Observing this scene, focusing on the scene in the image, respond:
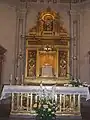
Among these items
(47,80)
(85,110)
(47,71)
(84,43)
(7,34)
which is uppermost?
(7,34)

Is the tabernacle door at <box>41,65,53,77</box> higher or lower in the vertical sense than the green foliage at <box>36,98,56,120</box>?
higher

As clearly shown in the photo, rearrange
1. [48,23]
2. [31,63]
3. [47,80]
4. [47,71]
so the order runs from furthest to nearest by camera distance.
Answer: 1. [48,23]
2. [31,63]
3. [47,71]
4. [47,80]

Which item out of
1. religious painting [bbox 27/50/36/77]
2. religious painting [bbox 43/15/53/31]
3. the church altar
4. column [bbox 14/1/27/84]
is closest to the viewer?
the church altar

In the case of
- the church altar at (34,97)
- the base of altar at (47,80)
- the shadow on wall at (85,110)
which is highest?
the base of altar at (47,80)

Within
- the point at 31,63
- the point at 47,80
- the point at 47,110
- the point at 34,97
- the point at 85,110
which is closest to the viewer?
the point at 47,110

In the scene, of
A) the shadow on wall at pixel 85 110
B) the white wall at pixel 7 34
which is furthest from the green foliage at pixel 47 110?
the white wall at pixel 7 34

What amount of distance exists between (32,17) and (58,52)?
6.06ft

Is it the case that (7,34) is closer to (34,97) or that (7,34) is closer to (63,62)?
(63,62)

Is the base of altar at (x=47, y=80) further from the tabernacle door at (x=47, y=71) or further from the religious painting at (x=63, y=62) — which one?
the religious painting at (x=63, y=62)

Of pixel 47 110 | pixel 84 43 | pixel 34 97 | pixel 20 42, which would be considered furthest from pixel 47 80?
pixel 47 110

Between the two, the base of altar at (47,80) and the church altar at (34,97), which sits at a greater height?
the base of altar at (47,80)

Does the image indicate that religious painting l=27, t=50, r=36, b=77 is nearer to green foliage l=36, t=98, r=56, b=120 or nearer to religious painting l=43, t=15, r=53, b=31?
religious painting l=43, t=15, r=53, b=31

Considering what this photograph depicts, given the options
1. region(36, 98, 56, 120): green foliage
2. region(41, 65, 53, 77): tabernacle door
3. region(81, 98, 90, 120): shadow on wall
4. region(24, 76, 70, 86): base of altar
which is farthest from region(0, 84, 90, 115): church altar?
region(41, 65, 53, 77): tabernacle door

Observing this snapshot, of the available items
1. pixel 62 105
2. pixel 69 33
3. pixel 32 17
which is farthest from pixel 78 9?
pixel 62 105
